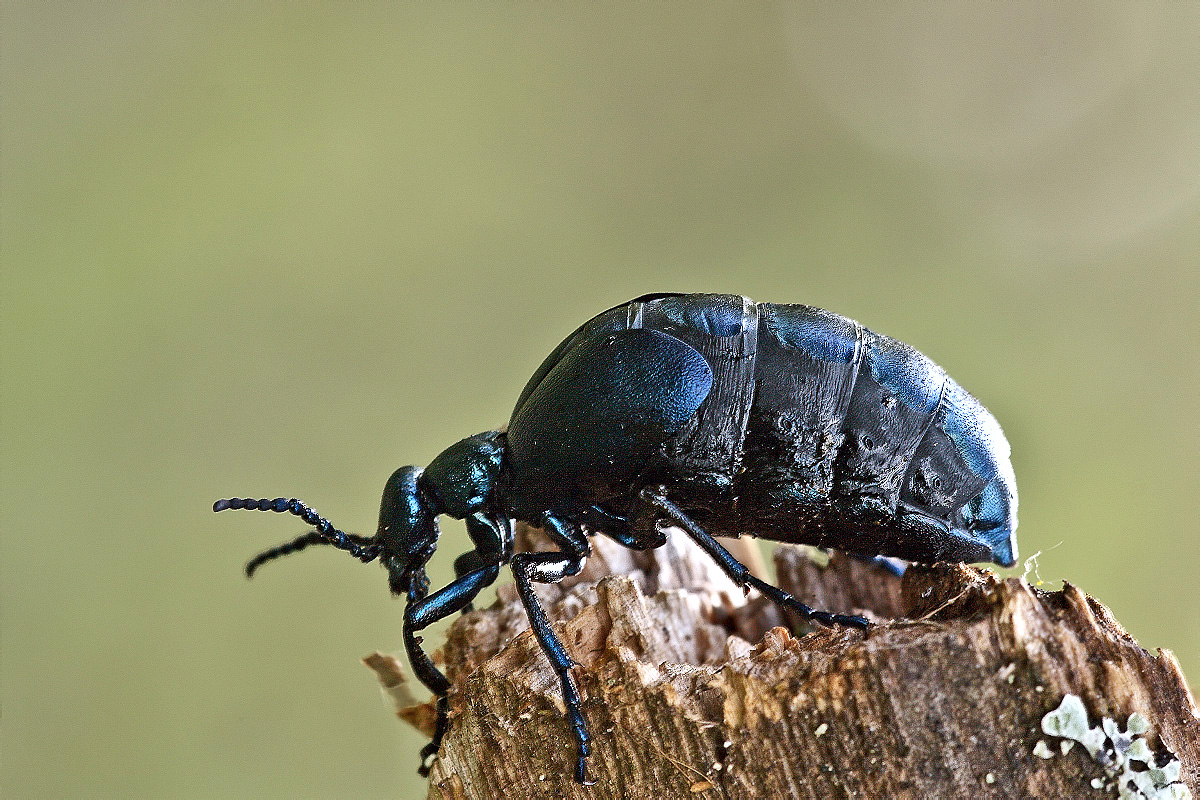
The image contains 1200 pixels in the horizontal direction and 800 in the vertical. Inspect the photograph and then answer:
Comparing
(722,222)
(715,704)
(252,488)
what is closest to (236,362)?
(252,488)

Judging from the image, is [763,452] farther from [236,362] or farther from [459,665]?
[236,362]

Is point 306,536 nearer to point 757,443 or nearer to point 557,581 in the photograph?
point 557,581

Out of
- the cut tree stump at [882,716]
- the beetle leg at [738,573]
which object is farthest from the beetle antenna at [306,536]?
the beetle leg at [738,573]

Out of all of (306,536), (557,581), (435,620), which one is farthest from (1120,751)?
(306,536)

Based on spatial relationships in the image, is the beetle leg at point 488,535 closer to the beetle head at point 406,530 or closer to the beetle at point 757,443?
the beetle head at point 406,530

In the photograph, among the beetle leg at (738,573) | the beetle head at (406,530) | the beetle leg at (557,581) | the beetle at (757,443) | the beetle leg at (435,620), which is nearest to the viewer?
the beetle leg at (557,581)

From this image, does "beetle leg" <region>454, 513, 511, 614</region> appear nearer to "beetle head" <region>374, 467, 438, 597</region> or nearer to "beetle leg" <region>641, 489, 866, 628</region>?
"beetle head" <region>374, 467, 438, 597</region>

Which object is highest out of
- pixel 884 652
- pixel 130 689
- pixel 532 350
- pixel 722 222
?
pixel 722 222
